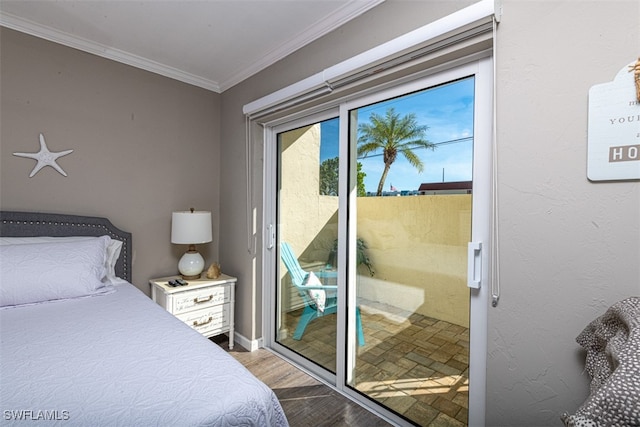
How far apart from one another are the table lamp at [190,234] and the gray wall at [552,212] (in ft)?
7.20

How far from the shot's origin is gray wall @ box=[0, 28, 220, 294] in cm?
207

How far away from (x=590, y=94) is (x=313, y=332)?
7.33 ft

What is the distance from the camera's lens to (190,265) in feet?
8.56

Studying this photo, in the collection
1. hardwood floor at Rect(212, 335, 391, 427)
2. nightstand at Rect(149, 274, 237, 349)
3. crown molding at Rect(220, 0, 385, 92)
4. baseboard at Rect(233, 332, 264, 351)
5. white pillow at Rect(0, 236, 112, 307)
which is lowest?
hardwood floor at Rect(212, 335, 391, 427)

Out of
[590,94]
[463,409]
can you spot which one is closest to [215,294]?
[463,409]

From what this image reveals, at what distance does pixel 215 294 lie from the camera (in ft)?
8.61

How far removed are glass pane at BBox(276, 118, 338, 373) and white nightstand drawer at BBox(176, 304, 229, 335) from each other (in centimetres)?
49

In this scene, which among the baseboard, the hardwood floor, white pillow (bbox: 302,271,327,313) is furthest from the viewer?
the baseboard

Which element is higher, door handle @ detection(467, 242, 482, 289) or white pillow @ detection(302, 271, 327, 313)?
door handle @ detection(467, 242, 482, 289)

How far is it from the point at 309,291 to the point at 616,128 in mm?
2051

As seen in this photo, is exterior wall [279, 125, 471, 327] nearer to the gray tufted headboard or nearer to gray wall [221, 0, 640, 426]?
gray wall [221, 0, 640, 426]

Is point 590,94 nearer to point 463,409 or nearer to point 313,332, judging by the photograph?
point 463,409

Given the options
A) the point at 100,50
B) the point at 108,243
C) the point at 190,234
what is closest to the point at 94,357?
the point at 108,243

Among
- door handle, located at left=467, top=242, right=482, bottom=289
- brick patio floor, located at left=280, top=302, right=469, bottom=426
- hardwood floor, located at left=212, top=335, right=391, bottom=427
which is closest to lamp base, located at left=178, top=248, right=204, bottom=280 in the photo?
hardwood floor, located at left=212, top=335, right=391, bottom=427
